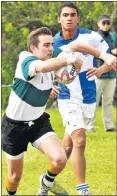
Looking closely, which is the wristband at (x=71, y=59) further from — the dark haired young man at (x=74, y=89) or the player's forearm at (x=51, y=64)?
the dark haired young man at (x=74, y=89)

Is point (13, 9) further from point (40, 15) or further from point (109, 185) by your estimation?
point (109, 185)

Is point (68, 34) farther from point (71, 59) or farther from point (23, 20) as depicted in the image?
point (23, 20)

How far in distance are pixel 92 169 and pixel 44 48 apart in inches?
143

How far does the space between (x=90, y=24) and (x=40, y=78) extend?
15.9 meters

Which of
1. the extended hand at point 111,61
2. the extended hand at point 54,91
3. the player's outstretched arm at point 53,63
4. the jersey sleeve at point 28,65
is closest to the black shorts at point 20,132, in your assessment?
the extended hand at point 54,91

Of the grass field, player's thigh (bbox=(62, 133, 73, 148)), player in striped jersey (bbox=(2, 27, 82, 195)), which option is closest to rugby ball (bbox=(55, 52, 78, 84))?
player in striped jersey (bbox=(2, 27, 82, 195))

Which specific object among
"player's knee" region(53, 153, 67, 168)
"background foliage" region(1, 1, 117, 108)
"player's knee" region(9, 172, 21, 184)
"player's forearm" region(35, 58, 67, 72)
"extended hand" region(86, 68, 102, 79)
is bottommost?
"background foliage" region(1, 1, 117, 108)

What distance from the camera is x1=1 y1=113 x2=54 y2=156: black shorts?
7.05 m

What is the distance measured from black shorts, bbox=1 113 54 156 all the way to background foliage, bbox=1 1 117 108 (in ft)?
47.3

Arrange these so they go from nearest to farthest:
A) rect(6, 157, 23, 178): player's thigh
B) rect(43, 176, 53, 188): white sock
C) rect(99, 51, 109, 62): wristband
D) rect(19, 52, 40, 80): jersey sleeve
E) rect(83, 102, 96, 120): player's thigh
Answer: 1. rect(19, 52, 40, 80): jersey sleeve
2. rect(99, 51, 109, 62): wristband
3. rect(6, 157, 23, 178): player's thigh
4. rect(43, 176, 53, 188): white sock
5. rect(83, 102, 96, 120): player's thigh

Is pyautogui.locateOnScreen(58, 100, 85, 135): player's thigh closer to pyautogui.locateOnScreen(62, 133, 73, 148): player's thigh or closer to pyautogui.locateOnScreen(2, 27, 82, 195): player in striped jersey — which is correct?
pyautogui.locateOnScreen(62, 133, 73, 148): player's thigh

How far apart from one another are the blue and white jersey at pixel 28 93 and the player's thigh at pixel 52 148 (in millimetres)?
283

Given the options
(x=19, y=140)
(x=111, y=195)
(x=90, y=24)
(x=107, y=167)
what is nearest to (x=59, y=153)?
Answer: (x=19, y=140)

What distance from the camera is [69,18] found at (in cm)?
816
